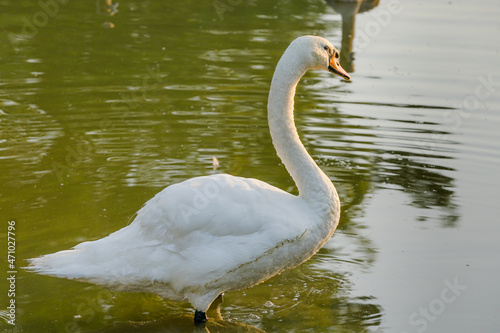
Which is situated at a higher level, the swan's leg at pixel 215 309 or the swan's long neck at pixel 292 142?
the swan's long neck at pixel 292 142

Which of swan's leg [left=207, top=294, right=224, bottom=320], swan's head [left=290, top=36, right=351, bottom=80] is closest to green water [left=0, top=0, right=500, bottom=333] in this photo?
swan's leg [left=207, top=294, right=224, bottom=320]

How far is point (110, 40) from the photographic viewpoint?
47.9 feet

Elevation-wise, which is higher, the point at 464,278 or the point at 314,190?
the point at 314,190

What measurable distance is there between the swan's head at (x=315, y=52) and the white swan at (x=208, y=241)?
0.06 ft

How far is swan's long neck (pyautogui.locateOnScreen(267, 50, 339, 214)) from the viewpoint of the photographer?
5.70m

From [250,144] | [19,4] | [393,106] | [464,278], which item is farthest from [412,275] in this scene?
[19,4]

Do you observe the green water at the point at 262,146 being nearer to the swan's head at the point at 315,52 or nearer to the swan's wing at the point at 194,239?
the swan's wing at the point at 194,239

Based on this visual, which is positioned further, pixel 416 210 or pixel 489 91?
pixel 489 91

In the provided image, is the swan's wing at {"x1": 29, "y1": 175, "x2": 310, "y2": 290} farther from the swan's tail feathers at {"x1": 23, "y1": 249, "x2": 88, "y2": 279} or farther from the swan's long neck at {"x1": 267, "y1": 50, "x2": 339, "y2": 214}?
the swan's long neck at {"x1": 267, "y1": 50, "x2": 339, "y2": 214}

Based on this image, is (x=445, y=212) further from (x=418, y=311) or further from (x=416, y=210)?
(x=418, y=311)

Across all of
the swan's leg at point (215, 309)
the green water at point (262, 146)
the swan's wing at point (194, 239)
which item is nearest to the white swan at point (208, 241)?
the swan's wing at point (194, 239)

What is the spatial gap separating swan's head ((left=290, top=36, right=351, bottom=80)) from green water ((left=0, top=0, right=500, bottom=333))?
1.81 m

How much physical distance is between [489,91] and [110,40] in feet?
22.9

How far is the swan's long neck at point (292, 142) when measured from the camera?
5.70m
